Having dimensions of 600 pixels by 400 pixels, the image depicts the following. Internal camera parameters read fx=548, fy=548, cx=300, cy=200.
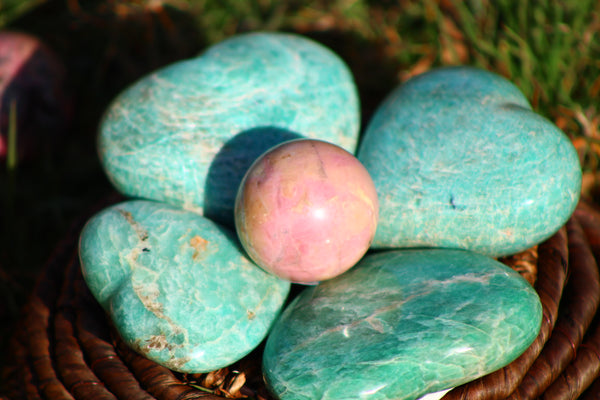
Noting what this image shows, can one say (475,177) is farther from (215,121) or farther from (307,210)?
(215,121)

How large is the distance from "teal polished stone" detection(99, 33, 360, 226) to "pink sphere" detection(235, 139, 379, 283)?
0.96 ft

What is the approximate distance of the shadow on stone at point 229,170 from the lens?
1651 millimetres

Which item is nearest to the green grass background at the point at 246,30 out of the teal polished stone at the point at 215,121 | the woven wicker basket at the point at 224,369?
the teal polished stone at the point at 215,121

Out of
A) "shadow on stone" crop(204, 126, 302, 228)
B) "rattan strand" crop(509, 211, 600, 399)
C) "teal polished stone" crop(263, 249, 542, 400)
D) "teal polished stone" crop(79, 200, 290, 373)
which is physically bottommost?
"rattan strand" crop(509, 211, 600, 399)

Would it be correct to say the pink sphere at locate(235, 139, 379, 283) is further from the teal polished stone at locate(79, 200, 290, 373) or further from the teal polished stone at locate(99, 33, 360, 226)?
the teal polished stone at locate(99, 33, 360, 226)

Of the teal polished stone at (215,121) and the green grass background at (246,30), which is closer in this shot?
the teal polished stone at (215,121)

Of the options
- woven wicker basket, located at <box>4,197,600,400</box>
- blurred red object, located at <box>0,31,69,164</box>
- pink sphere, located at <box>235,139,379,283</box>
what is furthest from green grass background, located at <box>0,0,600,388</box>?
pink sphere, located at <box>235,139,379,283</box>

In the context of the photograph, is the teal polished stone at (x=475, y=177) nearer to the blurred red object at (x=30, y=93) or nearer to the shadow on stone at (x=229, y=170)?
the shadow on stone at (x=229, y=170)

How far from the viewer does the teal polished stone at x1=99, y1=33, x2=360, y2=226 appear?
1.66m

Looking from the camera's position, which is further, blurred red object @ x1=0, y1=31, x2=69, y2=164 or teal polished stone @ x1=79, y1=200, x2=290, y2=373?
blurred red object @ x1=0, y1=31, x2=69, y2=164

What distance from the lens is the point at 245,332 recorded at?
1.43 meters

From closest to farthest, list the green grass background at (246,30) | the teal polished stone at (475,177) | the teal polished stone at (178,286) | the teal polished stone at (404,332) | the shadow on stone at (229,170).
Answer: the teal polished stone at (404,332) → the teal polished stone at (178,286) → the teal polished stone at (475,177) → the shadow on stone at (229,170) → the green grass background at (246,30)

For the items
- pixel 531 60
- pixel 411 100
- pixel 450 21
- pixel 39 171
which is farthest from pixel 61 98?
pixel 531 60

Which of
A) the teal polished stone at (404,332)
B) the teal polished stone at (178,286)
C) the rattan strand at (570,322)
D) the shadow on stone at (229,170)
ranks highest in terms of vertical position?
the shadow on stone at (229,170)
